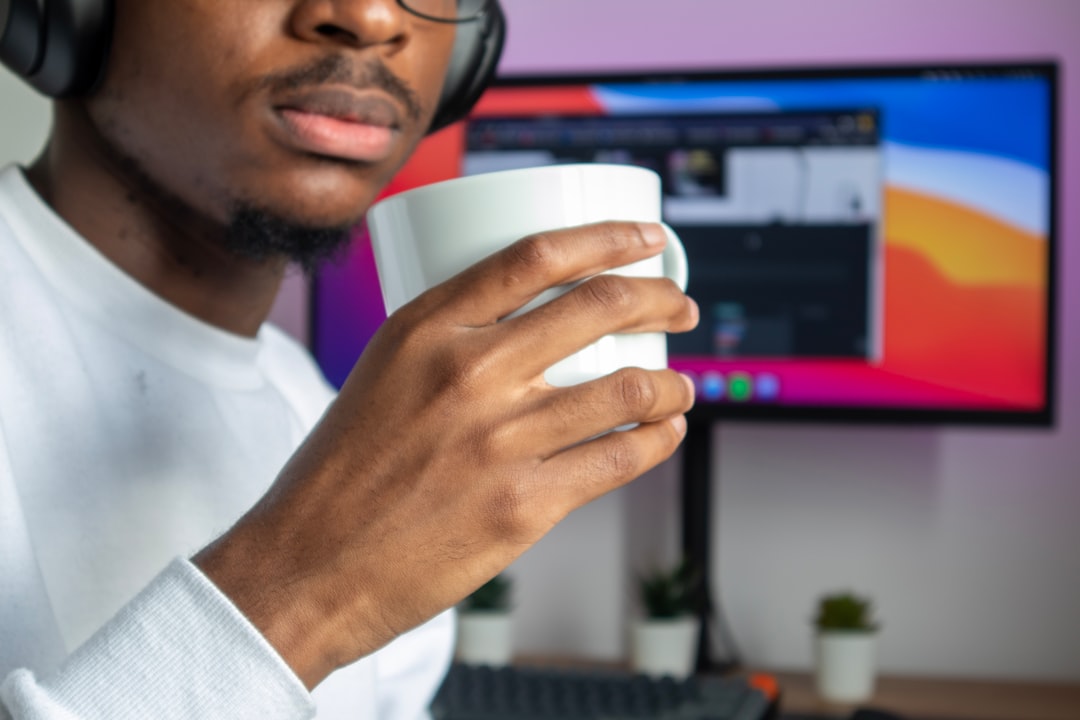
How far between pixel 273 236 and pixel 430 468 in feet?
0.89

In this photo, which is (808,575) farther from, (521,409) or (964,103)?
(521,409)

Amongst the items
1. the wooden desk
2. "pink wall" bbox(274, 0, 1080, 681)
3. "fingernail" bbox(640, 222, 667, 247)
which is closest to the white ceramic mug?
"fingernail" bbox(640, 222, 667, 247)

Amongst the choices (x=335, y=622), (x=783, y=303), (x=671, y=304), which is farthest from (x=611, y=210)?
(x=783, y=303)

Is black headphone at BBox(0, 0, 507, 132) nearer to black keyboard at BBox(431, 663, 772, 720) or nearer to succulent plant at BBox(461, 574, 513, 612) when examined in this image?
black keyboard at BBox(431, 663, 772, 720)

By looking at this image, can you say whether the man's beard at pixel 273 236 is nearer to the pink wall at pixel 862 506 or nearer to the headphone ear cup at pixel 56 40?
the headphone ear cup at pixel 56 40

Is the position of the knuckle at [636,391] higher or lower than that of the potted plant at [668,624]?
higher

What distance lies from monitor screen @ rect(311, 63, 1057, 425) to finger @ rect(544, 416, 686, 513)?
0.84m

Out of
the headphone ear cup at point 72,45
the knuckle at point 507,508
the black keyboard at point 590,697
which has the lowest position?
the black keyboard at point 590,697

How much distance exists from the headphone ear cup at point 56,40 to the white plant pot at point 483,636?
80 cm

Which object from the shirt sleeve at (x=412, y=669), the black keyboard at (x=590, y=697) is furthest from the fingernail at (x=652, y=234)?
the black keyboard at (x=590, y=697)

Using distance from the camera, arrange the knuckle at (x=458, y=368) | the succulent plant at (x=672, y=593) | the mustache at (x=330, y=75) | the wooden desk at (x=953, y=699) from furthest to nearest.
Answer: the succulent plant at (x=672, y=593)
the wooden desk at (x=953, y=699)
the mustache at (x=330, y=75)
the knuckle at (x=458, y=368)

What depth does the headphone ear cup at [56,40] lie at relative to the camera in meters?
0.61

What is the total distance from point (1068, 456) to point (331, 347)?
2.78 ft

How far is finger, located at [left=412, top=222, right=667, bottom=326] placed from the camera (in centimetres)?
40
